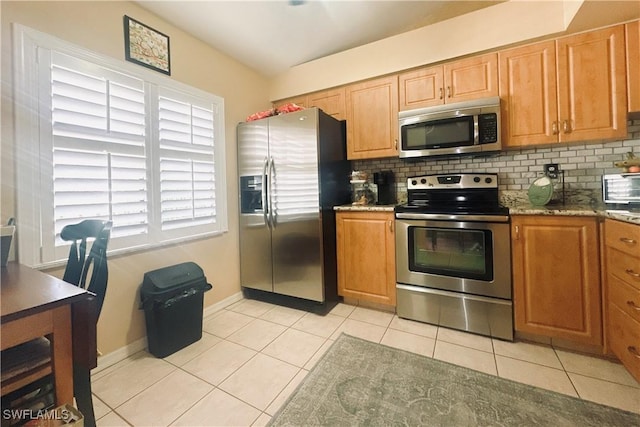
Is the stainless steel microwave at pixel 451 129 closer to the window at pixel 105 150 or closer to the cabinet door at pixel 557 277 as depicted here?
the cabinet door at pixel 557 277

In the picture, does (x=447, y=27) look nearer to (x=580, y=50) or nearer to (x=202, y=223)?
(x=580, y=50)

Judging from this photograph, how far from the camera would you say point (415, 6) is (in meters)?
2.21

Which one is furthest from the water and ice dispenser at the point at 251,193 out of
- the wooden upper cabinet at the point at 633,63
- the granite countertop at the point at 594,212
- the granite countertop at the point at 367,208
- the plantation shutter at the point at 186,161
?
the wooden upper cabinet at the point at 633,63

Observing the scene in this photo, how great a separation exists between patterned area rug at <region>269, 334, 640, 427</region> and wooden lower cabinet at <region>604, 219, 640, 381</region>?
358 millimetres

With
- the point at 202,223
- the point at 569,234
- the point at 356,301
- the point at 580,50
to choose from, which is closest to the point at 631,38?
the point at 580,50

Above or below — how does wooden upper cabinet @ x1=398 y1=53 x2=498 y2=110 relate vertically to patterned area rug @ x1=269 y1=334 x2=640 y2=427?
above

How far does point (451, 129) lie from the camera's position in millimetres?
2191

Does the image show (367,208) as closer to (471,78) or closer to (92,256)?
(471,78)

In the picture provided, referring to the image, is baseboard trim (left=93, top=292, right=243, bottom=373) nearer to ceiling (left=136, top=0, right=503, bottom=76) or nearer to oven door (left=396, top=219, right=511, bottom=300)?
oven door (left=396, top=219, right=511, bottom=300)

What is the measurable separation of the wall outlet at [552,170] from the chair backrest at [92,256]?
3137 mm

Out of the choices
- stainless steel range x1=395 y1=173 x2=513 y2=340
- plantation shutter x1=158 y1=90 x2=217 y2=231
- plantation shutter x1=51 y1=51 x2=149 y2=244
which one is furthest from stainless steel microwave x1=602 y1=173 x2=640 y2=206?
plantation shutter x1=51 y1=51 x2=149 y2=244

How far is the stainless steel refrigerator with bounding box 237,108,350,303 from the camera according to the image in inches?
93.9

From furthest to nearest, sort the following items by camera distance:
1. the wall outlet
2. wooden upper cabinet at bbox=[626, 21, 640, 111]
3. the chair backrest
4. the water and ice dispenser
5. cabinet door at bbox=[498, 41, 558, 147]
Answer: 1. the water and ice dispenser
2. the wall outlet
3. cabinet door at bbox=[498, 41, 558, 147]
4. wooden upper cabinet at bbox=[626, 21, 640, 111]
5. the chair backrest

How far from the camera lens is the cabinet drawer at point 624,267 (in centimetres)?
134
